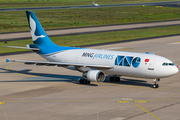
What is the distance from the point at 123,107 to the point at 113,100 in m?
2.79

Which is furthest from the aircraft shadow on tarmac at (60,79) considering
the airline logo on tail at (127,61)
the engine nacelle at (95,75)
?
the airline logo on tail at (127,61)

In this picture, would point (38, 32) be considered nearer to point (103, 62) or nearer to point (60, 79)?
point (60, 79)

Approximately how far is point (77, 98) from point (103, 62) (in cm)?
830

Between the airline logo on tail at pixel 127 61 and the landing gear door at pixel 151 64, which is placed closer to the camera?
the landing gear door at pixel 151 64

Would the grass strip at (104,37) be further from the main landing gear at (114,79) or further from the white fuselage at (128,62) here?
the main landing gear at (114,79)

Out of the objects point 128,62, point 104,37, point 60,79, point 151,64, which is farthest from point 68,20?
point 151,64

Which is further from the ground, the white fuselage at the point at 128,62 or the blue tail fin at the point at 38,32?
the blue tail fin at the point at 38,32

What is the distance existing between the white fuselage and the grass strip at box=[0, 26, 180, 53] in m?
32.8

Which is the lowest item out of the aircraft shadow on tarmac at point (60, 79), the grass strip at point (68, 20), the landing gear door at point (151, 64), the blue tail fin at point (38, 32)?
the aircraft shadow on tarmac at point (60, 79)

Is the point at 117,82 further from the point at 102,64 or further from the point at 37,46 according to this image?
the point at 37,46

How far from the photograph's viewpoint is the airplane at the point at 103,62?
127ft

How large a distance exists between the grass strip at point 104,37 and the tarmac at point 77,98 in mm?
29257

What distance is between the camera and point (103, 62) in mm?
42000

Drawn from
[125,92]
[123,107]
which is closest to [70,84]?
[125,92]
